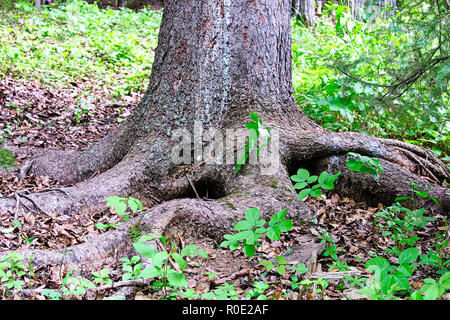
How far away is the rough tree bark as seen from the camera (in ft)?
11.8

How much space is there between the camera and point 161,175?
3643mm

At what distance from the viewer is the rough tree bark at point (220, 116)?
3590 mm

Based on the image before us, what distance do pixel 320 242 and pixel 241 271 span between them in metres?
0.67

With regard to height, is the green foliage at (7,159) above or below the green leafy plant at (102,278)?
above

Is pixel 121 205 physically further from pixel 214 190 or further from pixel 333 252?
pixel 333 252

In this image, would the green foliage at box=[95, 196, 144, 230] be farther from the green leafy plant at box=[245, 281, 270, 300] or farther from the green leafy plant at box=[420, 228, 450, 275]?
the green leafy plant at box=[420, 228, 450, 275]

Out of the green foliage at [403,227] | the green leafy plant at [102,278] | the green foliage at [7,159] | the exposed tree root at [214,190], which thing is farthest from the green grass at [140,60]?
the green leafy plant at [102,278]

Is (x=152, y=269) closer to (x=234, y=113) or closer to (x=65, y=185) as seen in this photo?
(x=234, y=113)

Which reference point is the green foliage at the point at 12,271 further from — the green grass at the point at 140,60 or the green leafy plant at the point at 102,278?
the green grass at the point at 140,60

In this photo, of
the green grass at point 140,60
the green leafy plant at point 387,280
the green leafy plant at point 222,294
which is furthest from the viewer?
the green grass at point 140,60

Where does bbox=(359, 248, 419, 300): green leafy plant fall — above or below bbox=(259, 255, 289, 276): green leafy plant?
above

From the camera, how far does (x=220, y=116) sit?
3.71 metres

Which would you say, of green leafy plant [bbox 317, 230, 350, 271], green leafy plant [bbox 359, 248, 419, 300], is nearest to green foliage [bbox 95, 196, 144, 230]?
green leafy plant [bbox 317, 230, 350, 271]
